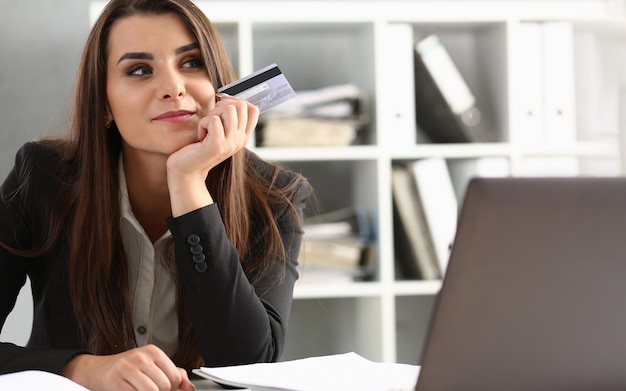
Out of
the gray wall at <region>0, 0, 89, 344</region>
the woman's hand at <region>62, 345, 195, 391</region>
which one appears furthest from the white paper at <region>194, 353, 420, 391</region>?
the gray wall at <region>0, 0, 89, 344</region>

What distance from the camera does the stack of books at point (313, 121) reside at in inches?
91.4

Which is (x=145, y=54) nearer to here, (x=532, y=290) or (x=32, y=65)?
(x=532, y=290)

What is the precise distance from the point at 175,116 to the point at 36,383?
73 centimetres

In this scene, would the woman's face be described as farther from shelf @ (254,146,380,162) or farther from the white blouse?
shelf @ (254,146,380,162)

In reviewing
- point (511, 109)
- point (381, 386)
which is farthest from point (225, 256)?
point (511, 109)

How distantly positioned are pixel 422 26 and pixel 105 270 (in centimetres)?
144

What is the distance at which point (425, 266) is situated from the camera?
239cm

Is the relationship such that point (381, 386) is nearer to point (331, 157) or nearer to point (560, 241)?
point (560, 241)

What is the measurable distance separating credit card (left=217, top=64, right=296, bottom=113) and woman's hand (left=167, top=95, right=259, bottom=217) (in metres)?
0.01

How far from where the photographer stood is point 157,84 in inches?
59.1

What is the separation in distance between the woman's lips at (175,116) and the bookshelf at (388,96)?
2.58ft

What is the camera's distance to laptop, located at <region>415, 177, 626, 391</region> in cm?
66

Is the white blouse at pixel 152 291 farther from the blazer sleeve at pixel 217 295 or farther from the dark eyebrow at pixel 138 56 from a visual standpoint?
the dark eyebrow at pixel 138 56

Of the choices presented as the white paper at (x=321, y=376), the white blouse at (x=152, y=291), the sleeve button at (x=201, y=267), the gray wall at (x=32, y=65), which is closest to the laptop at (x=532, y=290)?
the white paper at (x=321, y=376)
